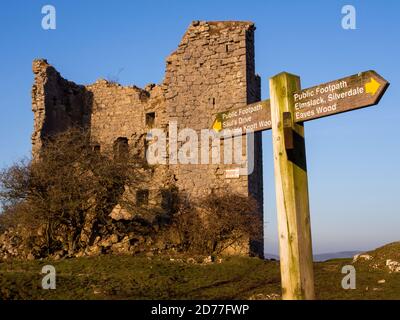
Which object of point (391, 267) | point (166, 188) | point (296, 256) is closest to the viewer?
point (296, 256)

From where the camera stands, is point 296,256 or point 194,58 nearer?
point 296,256

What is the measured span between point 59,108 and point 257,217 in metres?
11.2

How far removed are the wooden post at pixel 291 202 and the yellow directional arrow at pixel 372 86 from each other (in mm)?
854

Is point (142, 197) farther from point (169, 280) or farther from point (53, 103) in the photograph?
point (169, 280)

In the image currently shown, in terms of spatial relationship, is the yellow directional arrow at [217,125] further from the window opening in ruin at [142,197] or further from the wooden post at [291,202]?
the window opening in ruin at [142,197]

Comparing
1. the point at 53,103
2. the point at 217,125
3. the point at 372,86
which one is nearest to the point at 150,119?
the point at 53,103

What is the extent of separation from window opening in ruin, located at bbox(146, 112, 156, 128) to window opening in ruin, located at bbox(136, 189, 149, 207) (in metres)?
4.25

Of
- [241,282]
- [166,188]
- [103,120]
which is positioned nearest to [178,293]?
[241,282]

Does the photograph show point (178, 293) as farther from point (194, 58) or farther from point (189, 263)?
point (194, 58)

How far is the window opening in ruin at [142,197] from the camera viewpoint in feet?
61.9
